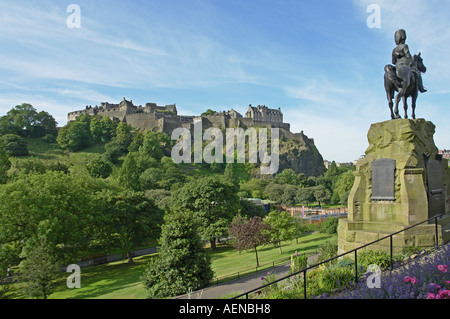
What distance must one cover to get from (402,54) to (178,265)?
14.5m

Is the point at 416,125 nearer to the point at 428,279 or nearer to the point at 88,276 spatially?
the point at 428,279

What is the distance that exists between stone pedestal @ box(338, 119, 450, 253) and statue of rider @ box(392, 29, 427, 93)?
191cm

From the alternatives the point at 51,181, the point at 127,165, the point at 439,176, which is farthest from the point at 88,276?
the point at 127,165

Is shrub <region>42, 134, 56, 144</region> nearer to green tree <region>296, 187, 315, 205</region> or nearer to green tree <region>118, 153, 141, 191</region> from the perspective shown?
green tree <region>118, 153, 141, 191</region>

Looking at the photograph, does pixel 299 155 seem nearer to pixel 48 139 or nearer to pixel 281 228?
pixel 281 228

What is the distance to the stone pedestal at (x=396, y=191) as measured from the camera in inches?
372

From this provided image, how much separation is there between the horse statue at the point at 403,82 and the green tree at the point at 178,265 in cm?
1228

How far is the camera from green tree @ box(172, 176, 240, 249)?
3122 centimetres

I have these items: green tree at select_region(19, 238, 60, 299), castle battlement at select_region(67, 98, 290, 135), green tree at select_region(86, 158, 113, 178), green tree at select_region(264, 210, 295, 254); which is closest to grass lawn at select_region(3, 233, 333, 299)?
green tree at select_region(264, 210, 295, 254)

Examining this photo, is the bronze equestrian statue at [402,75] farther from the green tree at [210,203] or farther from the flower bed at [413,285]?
the green tree at [210,203]

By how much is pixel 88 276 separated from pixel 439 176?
2507 cm

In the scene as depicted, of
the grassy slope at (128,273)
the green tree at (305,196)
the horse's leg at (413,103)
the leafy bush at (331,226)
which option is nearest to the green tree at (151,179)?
the green tree at (305,196)

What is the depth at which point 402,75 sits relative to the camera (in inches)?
420
